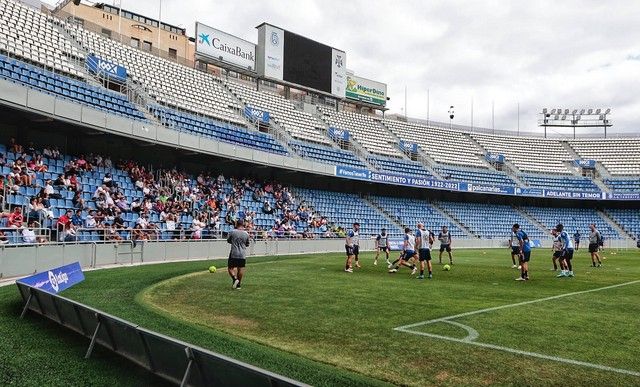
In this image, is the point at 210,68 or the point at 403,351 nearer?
the point at 403,351

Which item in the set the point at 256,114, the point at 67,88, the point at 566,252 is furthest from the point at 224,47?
the point at 566,252

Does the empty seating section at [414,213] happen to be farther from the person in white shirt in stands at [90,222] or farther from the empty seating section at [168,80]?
the person in white shirt in stands at [90,222]

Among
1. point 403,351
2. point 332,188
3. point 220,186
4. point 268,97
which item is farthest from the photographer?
point 268,97

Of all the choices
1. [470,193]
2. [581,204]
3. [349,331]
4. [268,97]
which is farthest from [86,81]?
[581,204]

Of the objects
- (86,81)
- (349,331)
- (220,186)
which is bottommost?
(349,331)

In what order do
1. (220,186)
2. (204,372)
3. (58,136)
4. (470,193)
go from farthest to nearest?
1. (470,193)
2. (220,186)
3. (58,136)
4. (204,372)

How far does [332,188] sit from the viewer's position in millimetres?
43688

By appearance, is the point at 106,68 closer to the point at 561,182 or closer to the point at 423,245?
the point at 423,245

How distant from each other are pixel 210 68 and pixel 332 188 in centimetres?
1775

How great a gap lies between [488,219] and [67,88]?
134 feet

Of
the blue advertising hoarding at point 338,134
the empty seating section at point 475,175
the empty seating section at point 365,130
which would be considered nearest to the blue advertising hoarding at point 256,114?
the blue advertising hoarding at point 338,134

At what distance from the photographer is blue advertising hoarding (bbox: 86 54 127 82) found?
30484mm

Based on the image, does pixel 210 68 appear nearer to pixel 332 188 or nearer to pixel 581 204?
pixel 332 188

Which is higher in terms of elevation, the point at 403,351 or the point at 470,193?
the point at 470,193
